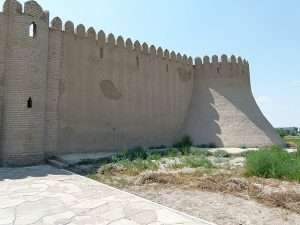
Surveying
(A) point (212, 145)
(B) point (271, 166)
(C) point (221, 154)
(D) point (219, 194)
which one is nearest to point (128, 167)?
(D) point (219, 194)

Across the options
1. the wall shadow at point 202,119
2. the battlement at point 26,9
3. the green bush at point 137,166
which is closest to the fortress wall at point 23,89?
the battlement at point 26,9

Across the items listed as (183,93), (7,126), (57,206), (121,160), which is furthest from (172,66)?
(57,206)

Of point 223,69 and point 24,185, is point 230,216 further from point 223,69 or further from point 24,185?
point 223,69

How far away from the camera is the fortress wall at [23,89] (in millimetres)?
8367

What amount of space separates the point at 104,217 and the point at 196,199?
1606mm

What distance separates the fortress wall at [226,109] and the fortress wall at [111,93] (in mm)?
846

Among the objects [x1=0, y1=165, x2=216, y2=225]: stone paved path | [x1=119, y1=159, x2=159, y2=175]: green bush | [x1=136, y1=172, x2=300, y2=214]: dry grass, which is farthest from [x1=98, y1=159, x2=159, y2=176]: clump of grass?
[x1=0, y1=165, x2=216, y2=225]: stone paved path

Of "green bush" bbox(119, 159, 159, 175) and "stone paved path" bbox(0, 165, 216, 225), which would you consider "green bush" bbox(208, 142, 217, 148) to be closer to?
"green bush" bbox(119, 159, 159, 175)

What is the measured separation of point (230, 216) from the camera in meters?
4.11

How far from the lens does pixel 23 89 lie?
8.55 meters

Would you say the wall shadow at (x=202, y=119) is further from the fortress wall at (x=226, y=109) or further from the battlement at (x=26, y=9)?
the battlement at (x=26, y=9)

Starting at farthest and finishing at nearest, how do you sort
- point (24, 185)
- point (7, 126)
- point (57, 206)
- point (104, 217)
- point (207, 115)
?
point (207, 115) → point (7, 126) → point (24, 185) → point (57, 206) → point (104, 217)

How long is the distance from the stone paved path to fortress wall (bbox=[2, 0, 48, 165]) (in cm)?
204

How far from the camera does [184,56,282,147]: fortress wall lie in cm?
1363
